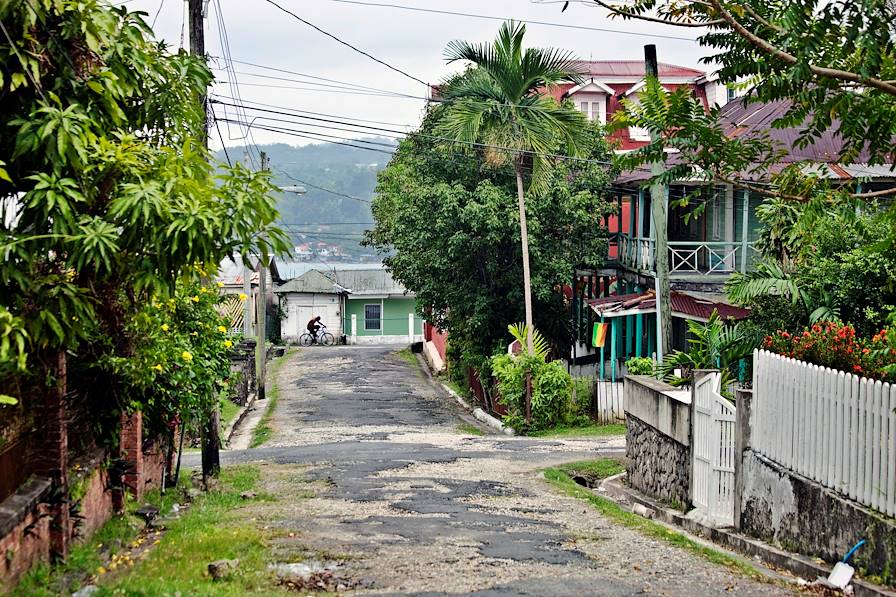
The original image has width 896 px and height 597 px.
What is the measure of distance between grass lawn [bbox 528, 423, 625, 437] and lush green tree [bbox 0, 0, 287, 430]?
18426 millimetres

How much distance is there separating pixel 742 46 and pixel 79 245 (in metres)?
5.66

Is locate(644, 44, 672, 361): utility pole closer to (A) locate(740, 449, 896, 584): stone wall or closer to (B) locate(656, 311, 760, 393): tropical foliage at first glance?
(B) locate(656, 311, 760, 393): tropical foliage

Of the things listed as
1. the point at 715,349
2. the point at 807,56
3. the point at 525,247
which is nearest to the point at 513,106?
the point at 525,247

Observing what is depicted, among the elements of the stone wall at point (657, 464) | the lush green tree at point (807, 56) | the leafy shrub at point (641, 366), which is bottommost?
the stone wall at point (657, 464)

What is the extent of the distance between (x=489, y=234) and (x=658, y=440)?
14452mm

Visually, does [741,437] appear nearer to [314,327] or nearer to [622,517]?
[622,517]

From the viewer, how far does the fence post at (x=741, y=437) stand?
41.1 feet

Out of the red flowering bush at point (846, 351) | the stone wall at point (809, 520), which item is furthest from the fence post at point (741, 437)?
the red flowering bush at point (846, 351)

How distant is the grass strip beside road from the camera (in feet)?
86.6

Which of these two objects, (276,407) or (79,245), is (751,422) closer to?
(79,245)

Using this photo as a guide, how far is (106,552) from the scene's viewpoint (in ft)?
33.6

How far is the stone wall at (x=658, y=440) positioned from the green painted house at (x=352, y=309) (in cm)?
4821

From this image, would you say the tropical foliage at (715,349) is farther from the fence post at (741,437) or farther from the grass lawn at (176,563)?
the grass lawn at (176,563)

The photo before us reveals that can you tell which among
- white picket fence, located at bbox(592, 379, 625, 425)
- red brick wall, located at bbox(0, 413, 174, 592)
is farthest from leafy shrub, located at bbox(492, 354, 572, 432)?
red brick wall, located at bbox(0, 413, 174, 592)
